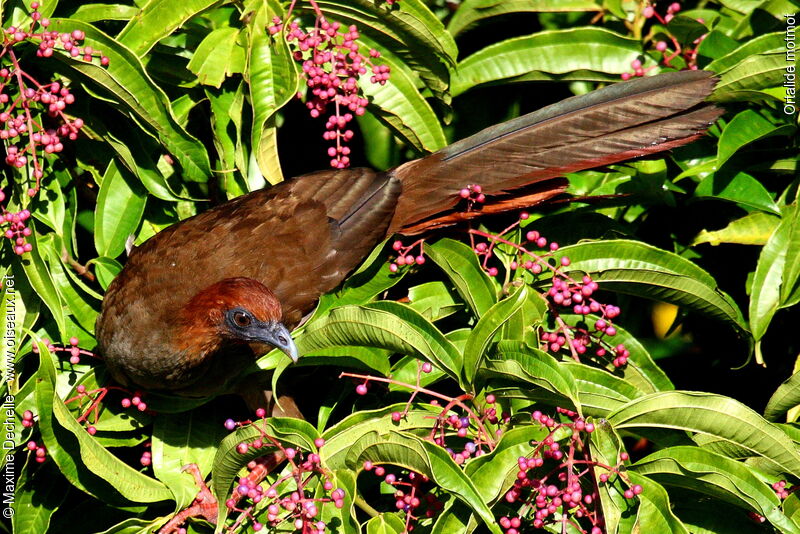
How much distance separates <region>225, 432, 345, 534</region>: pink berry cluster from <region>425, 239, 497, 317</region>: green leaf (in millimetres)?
760

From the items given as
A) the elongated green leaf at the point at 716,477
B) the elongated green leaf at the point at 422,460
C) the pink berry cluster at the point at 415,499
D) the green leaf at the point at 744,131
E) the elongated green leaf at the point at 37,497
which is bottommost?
the elongated green leaf at the point at 37,497

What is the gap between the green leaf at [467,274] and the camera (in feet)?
9.63

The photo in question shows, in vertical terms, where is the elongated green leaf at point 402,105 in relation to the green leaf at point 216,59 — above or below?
below

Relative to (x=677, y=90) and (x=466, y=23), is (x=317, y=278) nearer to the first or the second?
(x=466, y=23)

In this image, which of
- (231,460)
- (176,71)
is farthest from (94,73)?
(231,460)

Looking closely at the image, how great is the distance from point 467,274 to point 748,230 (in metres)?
1.16

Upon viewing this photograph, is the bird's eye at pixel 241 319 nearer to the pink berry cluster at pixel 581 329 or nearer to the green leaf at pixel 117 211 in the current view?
the green leaf at pixel 117 211

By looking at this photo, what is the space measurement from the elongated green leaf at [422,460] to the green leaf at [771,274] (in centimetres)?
134

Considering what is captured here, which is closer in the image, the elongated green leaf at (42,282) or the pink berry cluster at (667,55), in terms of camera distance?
the elongated green leaf at (42,282)

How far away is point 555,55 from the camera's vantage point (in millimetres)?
3543

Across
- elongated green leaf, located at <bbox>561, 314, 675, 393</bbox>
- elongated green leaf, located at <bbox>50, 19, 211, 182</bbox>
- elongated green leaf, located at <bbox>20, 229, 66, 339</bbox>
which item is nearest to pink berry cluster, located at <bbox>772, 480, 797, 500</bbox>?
elongated green leaf, located at <bbox>561, 314, 675, 393</bbox>

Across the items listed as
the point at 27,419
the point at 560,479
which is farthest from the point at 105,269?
the point at 560,479

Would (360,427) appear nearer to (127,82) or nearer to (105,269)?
(105,269)

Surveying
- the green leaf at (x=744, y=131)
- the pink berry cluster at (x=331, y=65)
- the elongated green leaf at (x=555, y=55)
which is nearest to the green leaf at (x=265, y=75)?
the pink berry cluster at (x=331, y=65)
